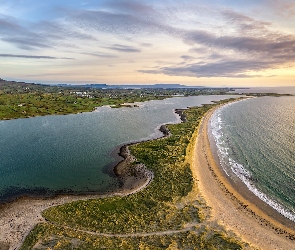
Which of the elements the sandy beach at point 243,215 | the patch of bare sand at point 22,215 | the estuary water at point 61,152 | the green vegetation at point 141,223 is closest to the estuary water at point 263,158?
the sandy beach at point 243,215

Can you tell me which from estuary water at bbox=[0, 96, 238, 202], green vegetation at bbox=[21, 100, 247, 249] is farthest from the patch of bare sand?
estuary water at bbox=[0, 96, 238, 202]

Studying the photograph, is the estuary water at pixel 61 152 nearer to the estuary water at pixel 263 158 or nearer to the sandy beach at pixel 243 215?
the sandy beach at pixel 243 215

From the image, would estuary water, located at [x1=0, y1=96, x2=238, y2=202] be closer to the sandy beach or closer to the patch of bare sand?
the patch of bare sand

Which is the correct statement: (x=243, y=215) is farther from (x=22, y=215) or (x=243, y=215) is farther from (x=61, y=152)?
(x=61, y=152)

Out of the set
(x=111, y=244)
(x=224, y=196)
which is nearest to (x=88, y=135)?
(x=224, y=196)

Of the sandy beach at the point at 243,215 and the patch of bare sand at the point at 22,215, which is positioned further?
the sandy beach at the point at 243,215

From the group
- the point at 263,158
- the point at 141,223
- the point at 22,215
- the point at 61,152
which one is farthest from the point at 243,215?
the point at 61,152
